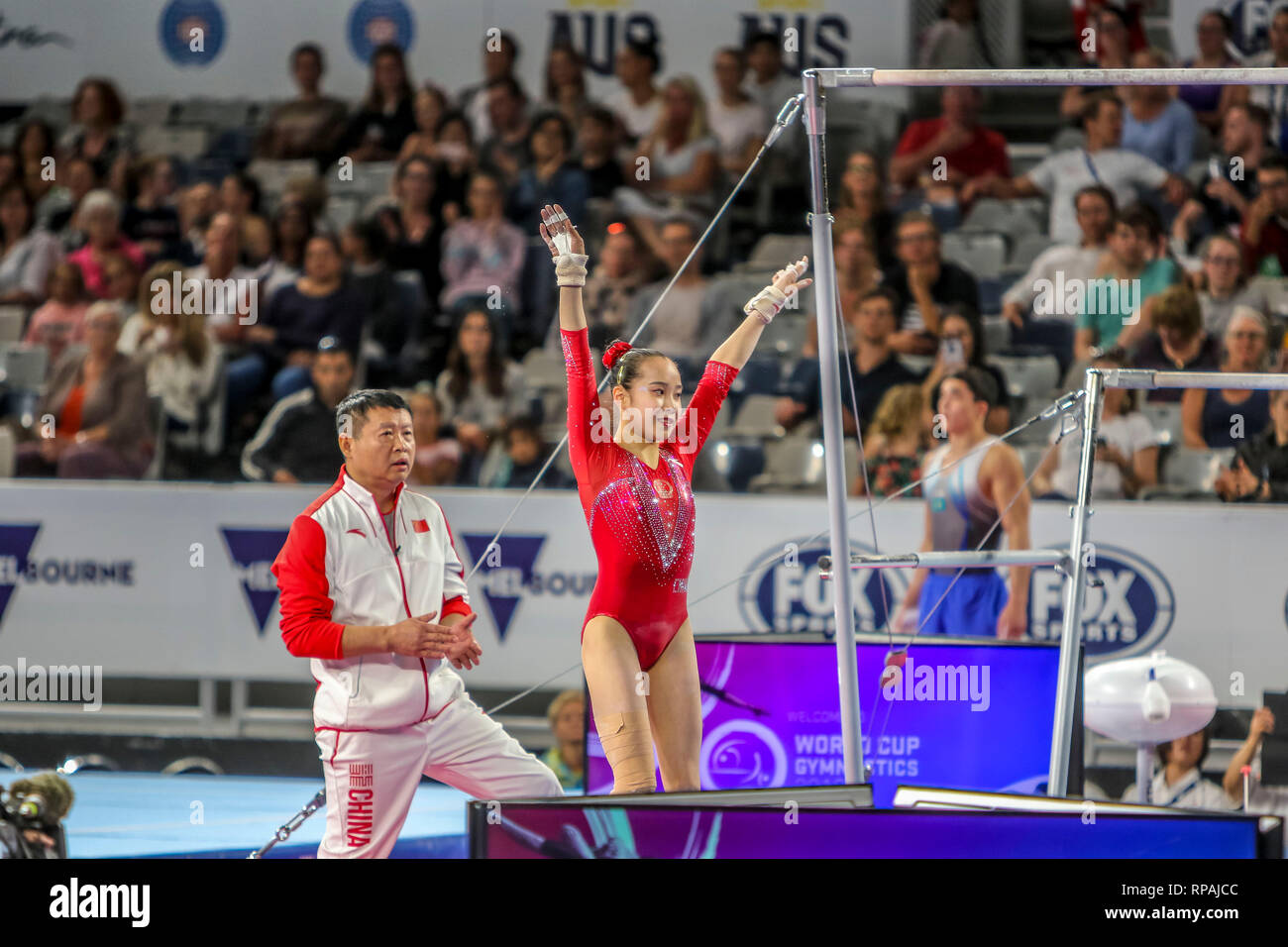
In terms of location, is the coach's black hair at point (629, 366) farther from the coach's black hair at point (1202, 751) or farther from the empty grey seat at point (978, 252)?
the empty grey seat at point (978, 252)

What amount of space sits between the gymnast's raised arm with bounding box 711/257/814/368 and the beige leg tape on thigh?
1057 mm

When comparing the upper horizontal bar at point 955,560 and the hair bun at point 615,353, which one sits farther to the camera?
the hair bun at point 615,353

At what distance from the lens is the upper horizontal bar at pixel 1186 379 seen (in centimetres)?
386

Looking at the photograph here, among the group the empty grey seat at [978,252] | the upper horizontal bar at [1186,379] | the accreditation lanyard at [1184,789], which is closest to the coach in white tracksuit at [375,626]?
the upper horizontal bar at [1186,379]

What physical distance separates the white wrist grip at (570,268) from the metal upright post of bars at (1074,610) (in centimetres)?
137

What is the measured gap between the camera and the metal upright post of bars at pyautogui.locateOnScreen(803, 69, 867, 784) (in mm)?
3848

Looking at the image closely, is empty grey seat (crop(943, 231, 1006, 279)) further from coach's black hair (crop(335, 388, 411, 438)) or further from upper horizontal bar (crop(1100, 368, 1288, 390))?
coach's black hair (crop(335, 388, 411, 438))

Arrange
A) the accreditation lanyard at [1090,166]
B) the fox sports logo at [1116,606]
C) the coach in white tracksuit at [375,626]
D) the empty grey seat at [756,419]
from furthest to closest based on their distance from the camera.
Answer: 1. the accreditation lanyard at [1090,166]
2. the empty grey seat at [756,419]
3. the fox sports logo at [1116,606]
4. the coach in white tracksuit at [375,626]

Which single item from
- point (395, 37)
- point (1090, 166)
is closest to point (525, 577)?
point (1090, 166)

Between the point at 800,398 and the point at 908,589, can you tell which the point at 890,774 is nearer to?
the point at 908,589

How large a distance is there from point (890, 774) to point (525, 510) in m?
2.47

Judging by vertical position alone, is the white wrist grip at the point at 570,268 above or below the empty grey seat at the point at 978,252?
below
